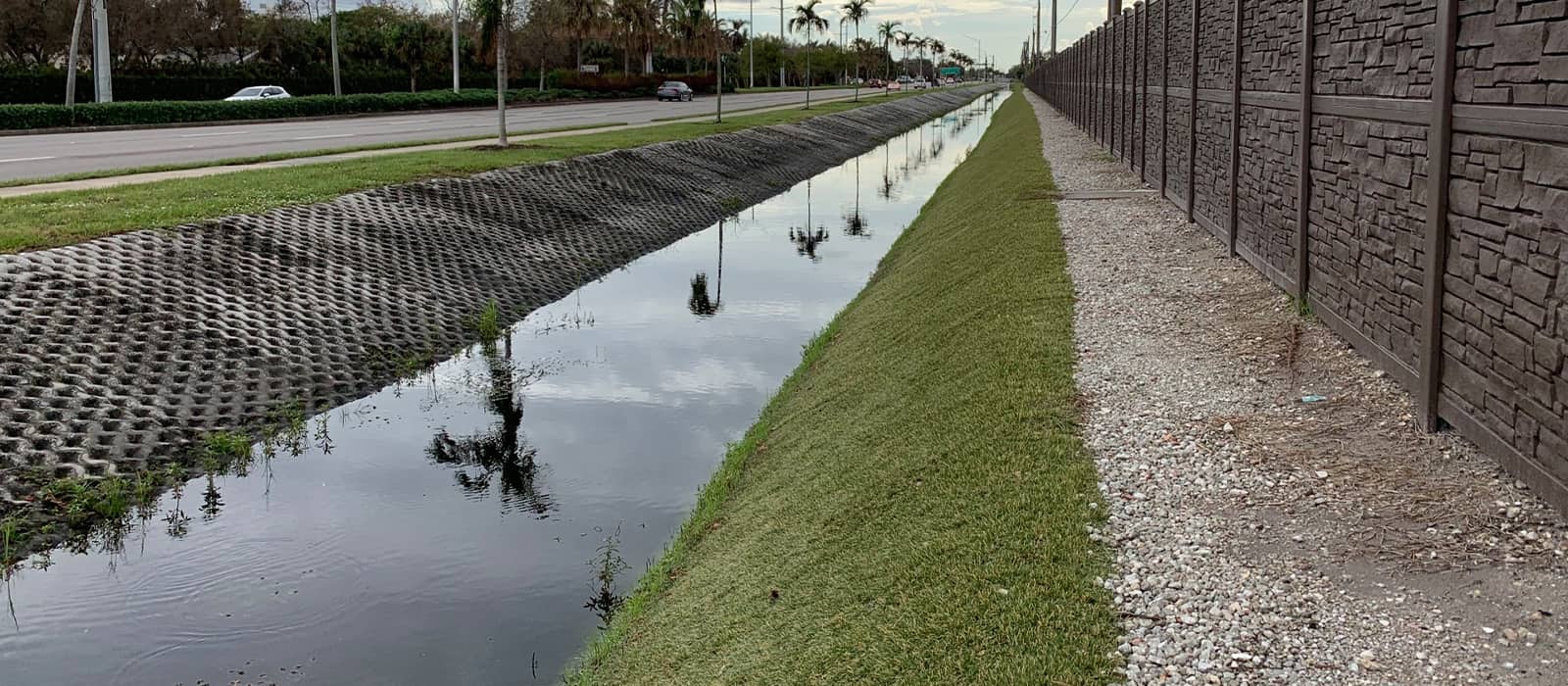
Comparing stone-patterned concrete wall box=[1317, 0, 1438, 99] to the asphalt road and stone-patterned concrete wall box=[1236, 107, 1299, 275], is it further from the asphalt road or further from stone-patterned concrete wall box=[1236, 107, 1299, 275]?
the asphalt road

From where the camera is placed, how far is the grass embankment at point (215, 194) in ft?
46.5

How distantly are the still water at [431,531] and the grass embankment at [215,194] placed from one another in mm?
3943

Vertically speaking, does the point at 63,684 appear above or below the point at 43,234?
below

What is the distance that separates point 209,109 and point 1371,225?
133 feet

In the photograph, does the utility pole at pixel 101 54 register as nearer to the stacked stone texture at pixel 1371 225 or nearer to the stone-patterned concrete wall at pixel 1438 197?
Answer: the stone-patterned concrete wall at pixel 1438 197

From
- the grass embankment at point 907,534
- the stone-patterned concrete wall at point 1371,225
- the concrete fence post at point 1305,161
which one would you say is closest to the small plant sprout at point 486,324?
the grass embankment at point 907,534

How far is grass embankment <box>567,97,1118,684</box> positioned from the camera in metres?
4.89

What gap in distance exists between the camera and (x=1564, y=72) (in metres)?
5.27

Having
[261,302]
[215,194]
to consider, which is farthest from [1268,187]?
[215,194]

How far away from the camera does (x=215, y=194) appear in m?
17.7

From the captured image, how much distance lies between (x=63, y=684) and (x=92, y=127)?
115ft

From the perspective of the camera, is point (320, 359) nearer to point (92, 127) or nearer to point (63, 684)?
point (63, 684)

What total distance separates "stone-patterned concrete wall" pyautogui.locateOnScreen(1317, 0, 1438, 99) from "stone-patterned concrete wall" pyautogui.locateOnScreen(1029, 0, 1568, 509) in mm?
16

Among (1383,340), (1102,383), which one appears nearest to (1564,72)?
(1383,340)
